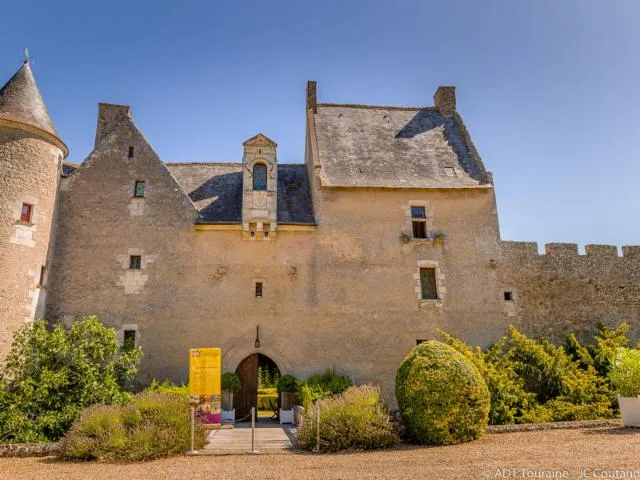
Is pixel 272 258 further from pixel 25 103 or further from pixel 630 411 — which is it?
pixel 630 411

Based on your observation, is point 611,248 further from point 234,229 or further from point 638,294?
point 234,229

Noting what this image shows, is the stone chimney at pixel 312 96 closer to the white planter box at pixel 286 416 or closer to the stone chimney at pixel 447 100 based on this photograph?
the stone chimney at pixel 447 100

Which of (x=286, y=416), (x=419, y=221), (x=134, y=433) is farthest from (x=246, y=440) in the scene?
(x=419, y=221)

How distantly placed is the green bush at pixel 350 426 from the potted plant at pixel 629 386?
17.3 feet

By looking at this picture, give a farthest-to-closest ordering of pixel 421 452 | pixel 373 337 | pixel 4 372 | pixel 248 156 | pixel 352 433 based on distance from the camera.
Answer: pixel 248 156, pixel 373 337, pixel 4 372, pixel 352 433, pixel 421 452

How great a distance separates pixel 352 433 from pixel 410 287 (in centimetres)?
689

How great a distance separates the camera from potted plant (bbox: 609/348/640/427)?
396 inches

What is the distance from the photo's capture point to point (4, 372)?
11461 millimetres

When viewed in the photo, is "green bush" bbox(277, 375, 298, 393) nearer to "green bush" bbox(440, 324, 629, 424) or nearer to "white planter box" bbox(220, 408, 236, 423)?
"white planter box" bbox(220, 408, 236, 423)

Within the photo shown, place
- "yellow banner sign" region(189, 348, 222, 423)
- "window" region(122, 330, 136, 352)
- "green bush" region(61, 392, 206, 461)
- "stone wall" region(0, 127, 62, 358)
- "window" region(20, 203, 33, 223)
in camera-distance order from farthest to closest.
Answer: "window" region(122, 330, 136, 352) → "window" region(20, 203, 33, 223) → "stone wall" region(0, 127, 62, 358) → "yellow banner sign" region(189, 348, 222, 423) → "green bush" region(61, 392, 206, 461)

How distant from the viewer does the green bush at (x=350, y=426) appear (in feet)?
29.6

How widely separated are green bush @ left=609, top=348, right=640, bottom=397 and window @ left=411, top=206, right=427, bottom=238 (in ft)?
22.5

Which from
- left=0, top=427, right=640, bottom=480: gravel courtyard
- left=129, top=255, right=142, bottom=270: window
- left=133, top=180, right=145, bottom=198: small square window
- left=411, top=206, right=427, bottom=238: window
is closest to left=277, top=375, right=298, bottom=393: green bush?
left=0, top=427, right=640, bottom=480: gravel courtyard

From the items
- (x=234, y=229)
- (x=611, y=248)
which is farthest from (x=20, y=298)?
(x=611, y=248)
